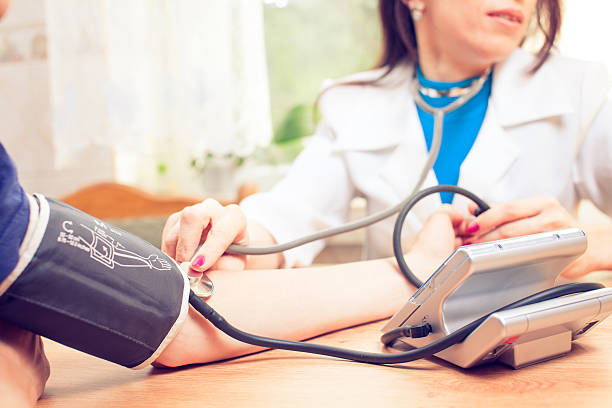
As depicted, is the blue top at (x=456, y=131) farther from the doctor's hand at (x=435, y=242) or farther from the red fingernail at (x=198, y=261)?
the red fingernail at (x=198, y=261)

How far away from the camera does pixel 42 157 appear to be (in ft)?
7.24

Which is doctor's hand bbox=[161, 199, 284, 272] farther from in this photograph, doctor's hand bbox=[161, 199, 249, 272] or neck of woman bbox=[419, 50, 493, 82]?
neck of woman bbox=[419, 50, 493, 82]

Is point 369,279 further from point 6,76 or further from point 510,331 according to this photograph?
point 6,76

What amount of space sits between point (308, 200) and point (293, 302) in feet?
1.42

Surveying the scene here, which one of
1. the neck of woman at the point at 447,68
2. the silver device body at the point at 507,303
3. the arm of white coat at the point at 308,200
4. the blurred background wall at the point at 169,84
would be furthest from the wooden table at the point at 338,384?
the blurred background wall at the point at 169,84

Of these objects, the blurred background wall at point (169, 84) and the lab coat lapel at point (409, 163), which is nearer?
the lab coat lapel at point (409, 163)

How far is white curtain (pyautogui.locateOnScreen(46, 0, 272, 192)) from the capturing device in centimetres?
195

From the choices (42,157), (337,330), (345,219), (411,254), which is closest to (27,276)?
(337,330)

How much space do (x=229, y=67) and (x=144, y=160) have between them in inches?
22.0

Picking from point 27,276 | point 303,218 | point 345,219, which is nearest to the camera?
point 27,276

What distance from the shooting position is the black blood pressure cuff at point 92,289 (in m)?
0.35

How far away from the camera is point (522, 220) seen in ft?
2.27

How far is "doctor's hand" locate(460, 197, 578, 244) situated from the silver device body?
0.22m

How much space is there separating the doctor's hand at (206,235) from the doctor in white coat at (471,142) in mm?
51
